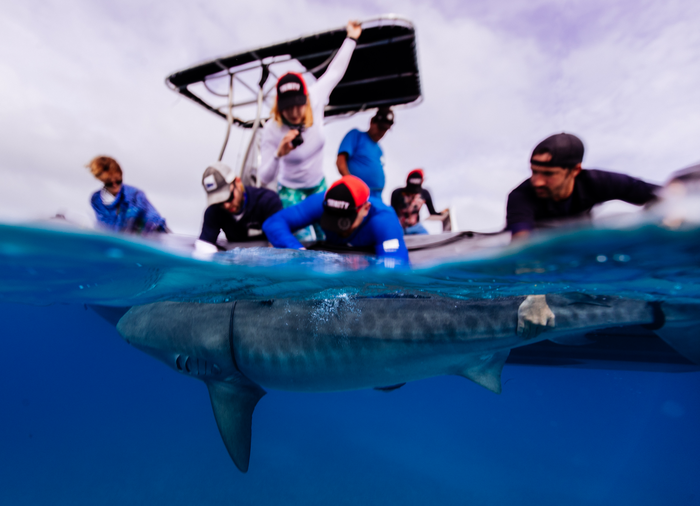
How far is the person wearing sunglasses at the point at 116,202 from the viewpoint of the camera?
3.78m

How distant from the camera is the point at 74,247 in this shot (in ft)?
8.96

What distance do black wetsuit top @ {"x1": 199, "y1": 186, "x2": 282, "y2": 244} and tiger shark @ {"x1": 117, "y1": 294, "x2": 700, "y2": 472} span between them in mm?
1127

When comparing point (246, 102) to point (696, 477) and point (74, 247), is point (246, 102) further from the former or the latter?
point (696, 477)

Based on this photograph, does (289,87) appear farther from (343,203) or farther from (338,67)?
(343,203)

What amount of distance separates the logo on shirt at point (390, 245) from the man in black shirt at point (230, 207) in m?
1.54

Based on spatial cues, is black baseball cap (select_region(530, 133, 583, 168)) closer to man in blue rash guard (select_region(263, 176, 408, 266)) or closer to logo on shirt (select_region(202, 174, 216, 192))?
man in blue rash guard (select_region(263, 176, 408, 266))

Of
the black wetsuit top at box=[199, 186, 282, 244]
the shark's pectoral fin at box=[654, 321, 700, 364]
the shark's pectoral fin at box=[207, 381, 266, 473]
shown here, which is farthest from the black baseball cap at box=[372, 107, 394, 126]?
the shark's pectoral fin at box=[654, 321, 700, 364]

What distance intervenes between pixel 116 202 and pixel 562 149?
4558 millimetres

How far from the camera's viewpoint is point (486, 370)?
2840 mm

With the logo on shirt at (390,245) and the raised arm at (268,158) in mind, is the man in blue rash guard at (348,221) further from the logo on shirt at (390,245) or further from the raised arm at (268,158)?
the raised arm at (268,158)

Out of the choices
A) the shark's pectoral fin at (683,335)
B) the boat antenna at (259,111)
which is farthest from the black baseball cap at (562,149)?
the boat antenna at (259,111)

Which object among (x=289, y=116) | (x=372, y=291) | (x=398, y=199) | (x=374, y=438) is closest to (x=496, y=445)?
(x=374, y=438)

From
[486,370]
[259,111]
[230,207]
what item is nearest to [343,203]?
[230,207]

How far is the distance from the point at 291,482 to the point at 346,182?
7.20 meters
